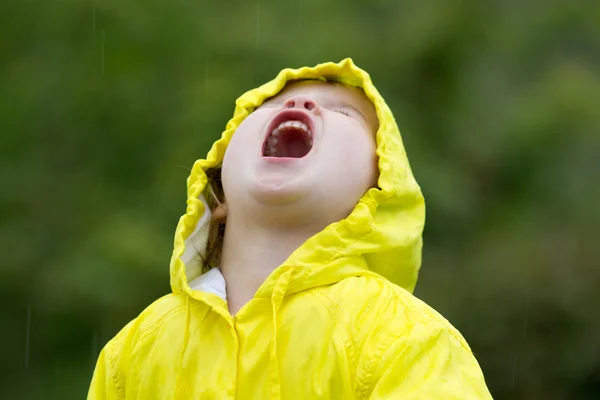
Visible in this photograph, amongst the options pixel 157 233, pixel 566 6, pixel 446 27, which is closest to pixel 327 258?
pixel 157 233

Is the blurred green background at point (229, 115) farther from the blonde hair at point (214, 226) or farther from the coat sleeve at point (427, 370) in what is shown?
the coat sleeve at point (427, 370)

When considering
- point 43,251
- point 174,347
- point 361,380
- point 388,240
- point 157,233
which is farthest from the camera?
point 43,251

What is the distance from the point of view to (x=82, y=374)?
5.96 m

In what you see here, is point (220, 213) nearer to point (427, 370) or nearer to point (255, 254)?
point (255, 254)

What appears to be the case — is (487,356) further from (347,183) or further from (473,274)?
(347,183)

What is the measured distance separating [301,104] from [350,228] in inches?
15.5

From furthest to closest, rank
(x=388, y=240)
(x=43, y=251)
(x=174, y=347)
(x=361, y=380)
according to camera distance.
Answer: (x=43, y=251) → (x=388, y=240) → (x=174, y=347) → (x=361, y=380)

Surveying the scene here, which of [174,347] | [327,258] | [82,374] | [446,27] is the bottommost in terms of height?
[82,374]

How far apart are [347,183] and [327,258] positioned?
0.74 ft

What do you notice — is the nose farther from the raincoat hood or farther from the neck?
the neck

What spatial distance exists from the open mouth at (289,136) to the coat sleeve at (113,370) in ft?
2.00

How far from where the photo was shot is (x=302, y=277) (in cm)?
226

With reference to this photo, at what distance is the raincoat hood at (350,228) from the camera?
2301mm

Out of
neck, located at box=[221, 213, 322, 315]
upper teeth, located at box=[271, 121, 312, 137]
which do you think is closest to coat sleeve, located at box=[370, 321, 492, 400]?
neck, located at box=[221, 213, 322, 315]
